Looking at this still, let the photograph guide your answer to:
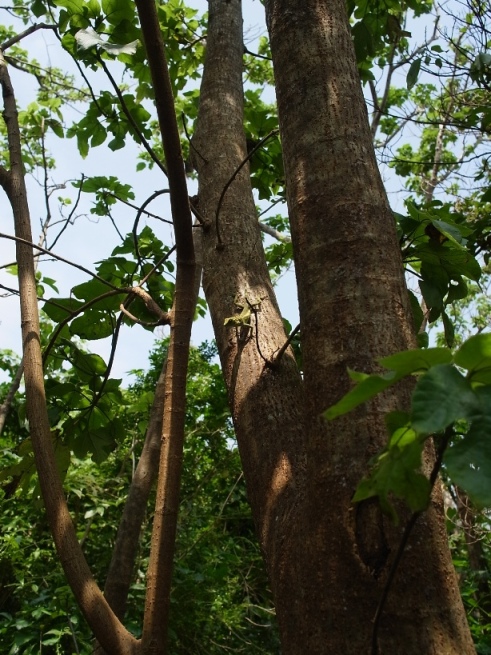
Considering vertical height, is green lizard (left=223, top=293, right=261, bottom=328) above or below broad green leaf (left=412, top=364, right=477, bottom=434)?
above

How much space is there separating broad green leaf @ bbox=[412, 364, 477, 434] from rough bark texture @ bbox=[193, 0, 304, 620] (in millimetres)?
459

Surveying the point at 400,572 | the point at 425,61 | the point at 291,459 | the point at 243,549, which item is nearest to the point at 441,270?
the point at 291,459

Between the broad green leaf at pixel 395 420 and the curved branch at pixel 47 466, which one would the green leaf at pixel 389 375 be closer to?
the broad green leaf at pixel 395 420

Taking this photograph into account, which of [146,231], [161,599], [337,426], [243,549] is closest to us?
[337,426]

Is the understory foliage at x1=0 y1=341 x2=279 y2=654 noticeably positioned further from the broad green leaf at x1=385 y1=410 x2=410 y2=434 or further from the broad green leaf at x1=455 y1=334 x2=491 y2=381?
the broad green leaf at x1=455 y1=334 x2=491 y2=381

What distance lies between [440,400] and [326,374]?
1.33ft

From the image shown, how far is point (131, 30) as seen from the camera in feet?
5.78

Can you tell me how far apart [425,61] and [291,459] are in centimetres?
295

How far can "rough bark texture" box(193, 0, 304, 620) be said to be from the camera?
991 mm

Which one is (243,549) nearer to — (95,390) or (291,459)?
(95,390)

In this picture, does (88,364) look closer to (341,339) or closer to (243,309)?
(243,309)

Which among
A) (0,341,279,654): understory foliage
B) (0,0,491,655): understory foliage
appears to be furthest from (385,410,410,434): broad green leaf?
(0,341,279,654): understory foliage

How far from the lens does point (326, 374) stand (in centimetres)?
89

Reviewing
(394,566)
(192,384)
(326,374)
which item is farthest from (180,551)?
(394,566)
